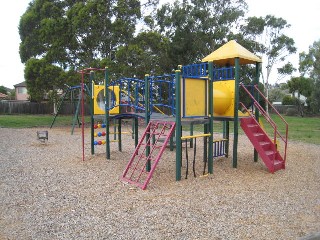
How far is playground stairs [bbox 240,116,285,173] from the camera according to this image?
7480mm

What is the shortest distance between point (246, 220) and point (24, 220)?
318cm

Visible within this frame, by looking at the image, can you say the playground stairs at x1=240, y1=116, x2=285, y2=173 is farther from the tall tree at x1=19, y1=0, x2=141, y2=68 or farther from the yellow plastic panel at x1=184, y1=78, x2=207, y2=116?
the tall tree at x1=19, y1=0, x2=141, y2=68

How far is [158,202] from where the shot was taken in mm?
5129

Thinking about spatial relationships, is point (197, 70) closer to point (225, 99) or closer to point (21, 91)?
point (225, 99)

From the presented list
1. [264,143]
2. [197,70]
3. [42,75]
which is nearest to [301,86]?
[42,75]

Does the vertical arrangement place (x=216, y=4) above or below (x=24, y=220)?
above

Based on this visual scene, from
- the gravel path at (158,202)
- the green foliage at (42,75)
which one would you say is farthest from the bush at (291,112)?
the gravel path at (158,202)

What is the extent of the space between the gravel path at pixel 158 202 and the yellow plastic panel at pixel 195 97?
4.98 feet

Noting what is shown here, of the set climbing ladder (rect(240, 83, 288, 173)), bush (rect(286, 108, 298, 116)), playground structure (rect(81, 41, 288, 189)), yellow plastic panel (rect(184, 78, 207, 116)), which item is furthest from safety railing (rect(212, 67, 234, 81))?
bush (rect(286, 108, 298, 116))

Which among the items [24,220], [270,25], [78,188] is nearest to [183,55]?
[270,25]

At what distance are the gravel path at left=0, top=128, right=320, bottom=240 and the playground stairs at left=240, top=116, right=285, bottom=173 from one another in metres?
0.26

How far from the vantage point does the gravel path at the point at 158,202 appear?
4000 mm

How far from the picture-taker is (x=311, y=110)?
38.2m

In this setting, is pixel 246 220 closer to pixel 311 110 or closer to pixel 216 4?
pixel 216 4
